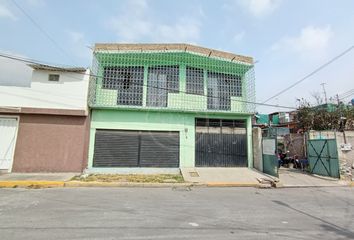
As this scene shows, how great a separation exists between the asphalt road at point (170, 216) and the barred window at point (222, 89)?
8096mm

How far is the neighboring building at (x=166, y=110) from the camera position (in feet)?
52.5

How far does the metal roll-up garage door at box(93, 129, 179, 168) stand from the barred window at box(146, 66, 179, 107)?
2021 millimetres

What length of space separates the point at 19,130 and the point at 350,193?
54.0 feet

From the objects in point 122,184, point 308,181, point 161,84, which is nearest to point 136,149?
point 122,184

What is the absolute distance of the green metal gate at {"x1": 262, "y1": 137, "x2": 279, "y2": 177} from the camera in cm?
1448

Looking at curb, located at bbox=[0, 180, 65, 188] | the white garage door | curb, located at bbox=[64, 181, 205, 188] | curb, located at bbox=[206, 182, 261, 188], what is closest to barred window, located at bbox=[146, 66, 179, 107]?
curb, located at bbox=[64, 181, 205, 188]

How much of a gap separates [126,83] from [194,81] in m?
4.37

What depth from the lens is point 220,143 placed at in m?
17.0

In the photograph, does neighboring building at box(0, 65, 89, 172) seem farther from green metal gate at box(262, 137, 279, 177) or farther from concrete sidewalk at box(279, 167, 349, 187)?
concrete sidewalk at box(279, 167, 349, 187)

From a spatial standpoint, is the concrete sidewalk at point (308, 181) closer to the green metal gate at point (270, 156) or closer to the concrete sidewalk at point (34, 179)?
the green metal gate at point (270, 156)

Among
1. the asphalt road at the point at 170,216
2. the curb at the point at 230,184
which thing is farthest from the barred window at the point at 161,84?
the asphalt road at the point at 170,216

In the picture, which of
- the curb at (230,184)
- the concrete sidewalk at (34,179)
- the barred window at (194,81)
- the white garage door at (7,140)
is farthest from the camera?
the barred window at (194,81)

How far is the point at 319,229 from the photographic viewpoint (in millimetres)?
5992

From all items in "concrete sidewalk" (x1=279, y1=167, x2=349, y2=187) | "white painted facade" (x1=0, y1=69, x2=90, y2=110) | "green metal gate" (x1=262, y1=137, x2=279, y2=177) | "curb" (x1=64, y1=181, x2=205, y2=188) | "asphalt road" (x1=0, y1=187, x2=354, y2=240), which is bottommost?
"asphalt road" (x1=0, y1=187, x2=354, y2=240)
